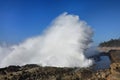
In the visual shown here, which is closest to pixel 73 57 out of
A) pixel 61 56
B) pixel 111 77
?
pixel 61 56

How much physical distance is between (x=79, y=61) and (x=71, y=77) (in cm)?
2613

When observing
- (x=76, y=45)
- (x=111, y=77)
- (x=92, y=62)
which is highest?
(x=76, y=45)

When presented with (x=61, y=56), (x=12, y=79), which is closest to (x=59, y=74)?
(x=12, y=79)

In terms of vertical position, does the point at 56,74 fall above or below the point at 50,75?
above

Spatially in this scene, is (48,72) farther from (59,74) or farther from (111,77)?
(111,77)

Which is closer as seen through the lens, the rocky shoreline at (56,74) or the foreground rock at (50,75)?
the rocky shoreline at (56,74)

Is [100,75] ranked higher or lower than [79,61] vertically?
lower

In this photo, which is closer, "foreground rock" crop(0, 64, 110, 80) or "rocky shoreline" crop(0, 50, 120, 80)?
"rocky shoreline" crop(0, 50, 120, 80)

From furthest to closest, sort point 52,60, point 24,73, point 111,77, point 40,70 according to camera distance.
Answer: point 52,60, point 40,70, point 24,73, point 111,77

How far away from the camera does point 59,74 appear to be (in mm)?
48344

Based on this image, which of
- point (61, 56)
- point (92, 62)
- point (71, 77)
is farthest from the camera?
point (61, 56)

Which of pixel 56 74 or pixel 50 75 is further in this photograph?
pixel 56 74

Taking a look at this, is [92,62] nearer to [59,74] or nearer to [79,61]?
[79,61]

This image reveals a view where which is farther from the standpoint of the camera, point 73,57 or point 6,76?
point 73,57
